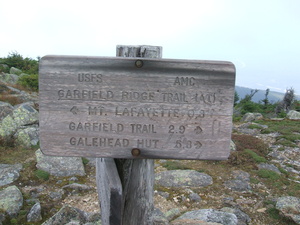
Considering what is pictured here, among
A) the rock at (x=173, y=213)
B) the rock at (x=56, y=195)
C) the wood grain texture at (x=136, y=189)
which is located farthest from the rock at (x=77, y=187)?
the wood grain texture at (x=136, y=189)

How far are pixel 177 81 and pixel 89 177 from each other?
6.43 m

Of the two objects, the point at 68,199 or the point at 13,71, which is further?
the point at 13,71

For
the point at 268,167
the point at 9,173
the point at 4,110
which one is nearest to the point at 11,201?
the point at 9,173

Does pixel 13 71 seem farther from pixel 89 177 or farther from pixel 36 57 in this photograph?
pixel 89 177

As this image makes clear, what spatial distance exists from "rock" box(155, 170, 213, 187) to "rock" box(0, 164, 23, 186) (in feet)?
13.9

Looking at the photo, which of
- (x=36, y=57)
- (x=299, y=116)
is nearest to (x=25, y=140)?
(x=299, y=116)

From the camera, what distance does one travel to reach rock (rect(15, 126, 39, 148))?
Result: 9.99 m

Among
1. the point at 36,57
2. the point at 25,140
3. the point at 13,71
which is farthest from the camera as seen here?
the point at 36,57

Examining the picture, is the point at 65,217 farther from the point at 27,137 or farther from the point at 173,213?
the point at 27,137

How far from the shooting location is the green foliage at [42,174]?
7436 millimetres

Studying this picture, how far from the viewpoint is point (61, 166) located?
8055 mm

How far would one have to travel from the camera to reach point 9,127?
1048 cm

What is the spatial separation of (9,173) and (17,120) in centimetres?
434

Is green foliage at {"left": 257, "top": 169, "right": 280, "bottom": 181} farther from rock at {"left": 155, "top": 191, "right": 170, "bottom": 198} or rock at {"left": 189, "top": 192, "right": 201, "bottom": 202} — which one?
rock at {"left": 155, "top": 191, "right": 170, "bottom": 198}
